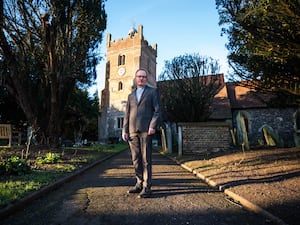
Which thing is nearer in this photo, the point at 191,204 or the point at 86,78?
the point at 191,204

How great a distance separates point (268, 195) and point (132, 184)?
8.51 feet

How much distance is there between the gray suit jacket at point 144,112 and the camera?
4.27m

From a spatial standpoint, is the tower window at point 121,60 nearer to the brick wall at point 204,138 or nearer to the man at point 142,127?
the brick wall at point 204,138

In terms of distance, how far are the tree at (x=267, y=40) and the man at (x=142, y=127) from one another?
10.0ft

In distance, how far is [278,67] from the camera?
312 inches

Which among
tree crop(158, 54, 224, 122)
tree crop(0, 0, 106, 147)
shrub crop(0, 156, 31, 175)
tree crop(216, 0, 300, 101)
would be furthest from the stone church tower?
shrub crop(0, 156, 31, 175)

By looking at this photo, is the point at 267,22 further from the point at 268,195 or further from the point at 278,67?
the point at 268,195

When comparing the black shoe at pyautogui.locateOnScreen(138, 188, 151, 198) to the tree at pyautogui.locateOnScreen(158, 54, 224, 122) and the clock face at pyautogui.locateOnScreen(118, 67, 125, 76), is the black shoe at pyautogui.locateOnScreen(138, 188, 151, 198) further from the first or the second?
the clock face at pyautogui.locateOnScreen(118, 67, 125, 76)

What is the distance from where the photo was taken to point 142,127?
→ 4254mm

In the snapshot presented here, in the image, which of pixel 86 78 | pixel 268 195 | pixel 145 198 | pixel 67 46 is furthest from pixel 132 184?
pixel 86 78

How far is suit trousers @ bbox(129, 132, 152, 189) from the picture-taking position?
13.8ft

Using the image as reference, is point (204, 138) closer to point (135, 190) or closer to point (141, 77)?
point (135, 190)

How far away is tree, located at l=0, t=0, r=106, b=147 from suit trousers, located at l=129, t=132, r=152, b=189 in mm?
7591

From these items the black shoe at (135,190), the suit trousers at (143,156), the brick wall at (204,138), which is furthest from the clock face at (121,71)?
the black shoe at (135,190)
